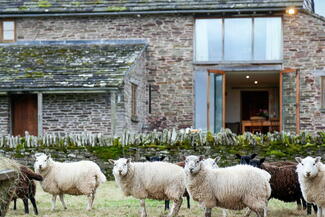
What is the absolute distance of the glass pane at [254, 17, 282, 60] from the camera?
2392 cm

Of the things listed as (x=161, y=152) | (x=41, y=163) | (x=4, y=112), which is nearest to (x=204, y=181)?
(x=41, y=163)

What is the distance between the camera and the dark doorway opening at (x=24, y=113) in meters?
23.4

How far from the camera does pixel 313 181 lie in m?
10.9

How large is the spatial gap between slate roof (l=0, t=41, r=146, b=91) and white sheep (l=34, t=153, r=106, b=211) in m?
7.91

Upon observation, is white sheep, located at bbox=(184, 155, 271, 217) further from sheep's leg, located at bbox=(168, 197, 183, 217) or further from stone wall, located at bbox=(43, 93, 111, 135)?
stone wall, located at bbox=(43, 93, 111, 135)

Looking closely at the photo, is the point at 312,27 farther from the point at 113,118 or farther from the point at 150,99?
the point at 113,118

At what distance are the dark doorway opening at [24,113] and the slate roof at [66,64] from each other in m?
1.31

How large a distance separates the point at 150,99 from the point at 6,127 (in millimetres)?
5610

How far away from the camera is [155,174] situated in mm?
11641

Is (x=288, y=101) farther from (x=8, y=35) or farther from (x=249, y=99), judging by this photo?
(x=8, y=35)

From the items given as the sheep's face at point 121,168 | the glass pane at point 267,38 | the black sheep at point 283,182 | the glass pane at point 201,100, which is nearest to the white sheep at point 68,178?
the sheep's face at point 121,168

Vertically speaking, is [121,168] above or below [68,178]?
above

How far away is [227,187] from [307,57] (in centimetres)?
1437

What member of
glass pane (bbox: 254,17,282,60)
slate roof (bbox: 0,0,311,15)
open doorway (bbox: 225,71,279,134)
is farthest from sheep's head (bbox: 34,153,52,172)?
open doorway (bbox: 225,71,279,134)
